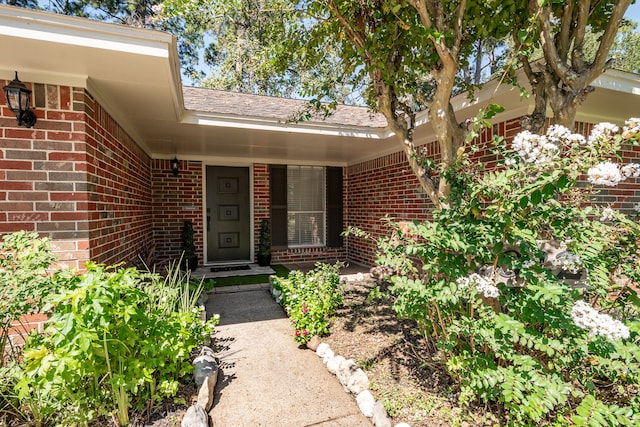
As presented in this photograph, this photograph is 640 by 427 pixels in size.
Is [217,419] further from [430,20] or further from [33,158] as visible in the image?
[430,20]

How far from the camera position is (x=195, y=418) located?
1.98 metres

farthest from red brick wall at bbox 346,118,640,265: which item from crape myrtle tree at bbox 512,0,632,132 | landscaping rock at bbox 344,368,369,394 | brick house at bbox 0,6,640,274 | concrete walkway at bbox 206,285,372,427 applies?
concrete walkway at bbox 206,285,372,427

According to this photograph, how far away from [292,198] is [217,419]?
5.37 m

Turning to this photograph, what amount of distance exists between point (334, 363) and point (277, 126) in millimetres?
3104

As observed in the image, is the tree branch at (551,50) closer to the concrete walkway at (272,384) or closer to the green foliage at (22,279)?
the concrete walkway at (272,384)

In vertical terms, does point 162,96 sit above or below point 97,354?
above

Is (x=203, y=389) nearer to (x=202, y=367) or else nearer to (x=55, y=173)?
(x=202, y=367)

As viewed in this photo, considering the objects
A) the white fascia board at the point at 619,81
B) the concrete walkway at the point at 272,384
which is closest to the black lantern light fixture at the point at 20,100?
the concrete walkway at the point at 272,384

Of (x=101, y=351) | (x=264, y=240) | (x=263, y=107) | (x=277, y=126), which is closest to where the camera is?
(x=101, y=351)

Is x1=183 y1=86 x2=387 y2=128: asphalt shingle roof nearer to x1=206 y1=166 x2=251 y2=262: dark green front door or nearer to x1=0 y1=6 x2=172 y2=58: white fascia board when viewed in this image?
x1=206 y1=166 x2=251 y2=262: dark green front door

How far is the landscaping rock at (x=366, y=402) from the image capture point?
2146 mm

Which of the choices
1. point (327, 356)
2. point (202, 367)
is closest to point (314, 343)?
point (327, 356)

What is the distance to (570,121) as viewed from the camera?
2299mm

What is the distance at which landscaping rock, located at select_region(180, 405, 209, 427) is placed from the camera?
1.95m
